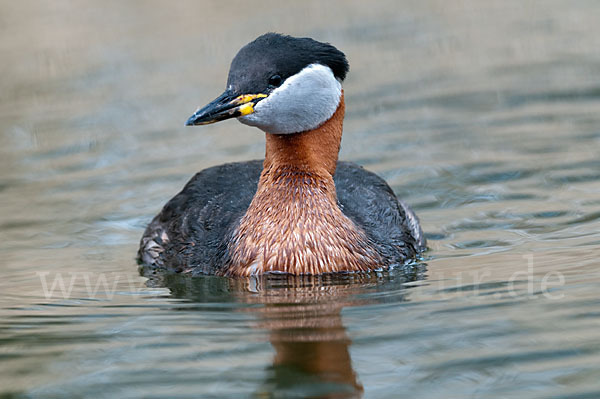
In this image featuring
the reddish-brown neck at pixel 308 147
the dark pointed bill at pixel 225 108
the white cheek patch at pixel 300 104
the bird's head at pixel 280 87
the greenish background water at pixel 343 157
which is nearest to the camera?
the greenish background water at pixel 343 157

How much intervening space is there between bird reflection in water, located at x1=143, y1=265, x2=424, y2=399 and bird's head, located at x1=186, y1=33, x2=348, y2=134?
4.30 ft

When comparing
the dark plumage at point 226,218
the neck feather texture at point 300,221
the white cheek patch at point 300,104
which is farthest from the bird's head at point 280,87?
the dark plumage at point 226,218

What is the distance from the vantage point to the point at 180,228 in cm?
998

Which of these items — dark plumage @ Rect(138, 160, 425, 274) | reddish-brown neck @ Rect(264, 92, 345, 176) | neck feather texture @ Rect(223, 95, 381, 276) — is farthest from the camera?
dark plumage @ Rect(138, 160, 425, 274)

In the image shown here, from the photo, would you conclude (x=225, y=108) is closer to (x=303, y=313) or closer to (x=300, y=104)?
(x=300, y=104)

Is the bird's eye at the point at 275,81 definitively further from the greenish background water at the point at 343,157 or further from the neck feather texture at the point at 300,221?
the greenish background water at the point at 343,157

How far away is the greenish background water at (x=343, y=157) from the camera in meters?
7.01

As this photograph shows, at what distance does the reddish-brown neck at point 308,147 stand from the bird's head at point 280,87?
10 centimetres

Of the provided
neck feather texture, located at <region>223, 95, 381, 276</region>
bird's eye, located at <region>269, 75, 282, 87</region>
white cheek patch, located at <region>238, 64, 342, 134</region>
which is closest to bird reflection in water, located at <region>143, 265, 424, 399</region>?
neck feather texture, located at <region>223, 95, 381, 276</region>

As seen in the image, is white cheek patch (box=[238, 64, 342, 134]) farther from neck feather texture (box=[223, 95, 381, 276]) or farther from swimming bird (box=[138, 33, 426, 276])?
neck feather texture (box=[223, 95, 381, 276])

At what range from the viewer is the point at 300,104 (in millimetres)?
8938

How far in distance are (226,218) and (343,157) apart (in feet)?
11.4

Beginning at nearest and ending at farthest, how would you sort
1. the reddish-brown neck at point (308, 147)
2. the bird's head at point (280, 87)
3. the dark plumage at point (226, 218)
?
1. the bird's head at point (280, 87)
2. the reddish-brown neck at point (308, 147)
3. the dark plumage at point (226, 218)

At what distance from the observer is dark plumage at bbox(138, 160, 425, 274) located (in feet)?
31.5
